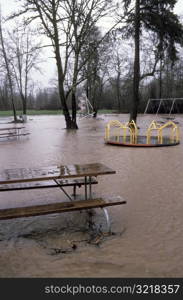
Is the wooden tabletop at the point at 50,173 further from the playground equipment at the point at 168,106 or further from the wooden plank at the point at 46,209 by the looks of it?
the playground equipment at the point at 168,106

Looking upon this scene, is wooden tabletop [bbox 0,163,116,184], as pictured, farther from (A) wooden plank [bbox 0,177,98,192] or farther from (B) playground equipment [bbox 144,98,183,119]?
(B) playground equipment [bbox 144,98,183,119]

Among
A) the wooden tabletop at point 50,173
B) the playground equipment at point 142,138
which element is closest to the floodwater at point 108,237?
the wooden tabletop at point 50,173

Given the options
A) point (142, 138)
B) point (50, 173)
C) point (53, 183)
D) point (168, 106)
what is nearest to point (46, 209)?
point (50, 173)

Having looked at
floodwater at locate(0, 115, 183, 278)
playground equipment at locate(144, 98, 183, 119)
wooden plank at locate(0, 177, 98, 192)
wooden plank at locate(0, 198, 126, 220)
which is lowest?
floodwater at locate(0, 115, 183, 278)

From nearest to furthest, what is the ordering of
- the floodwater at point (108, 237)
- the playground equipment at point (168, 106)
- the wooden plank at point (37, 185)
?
the floodwater at point (108, 237) → the wooden plank at point (37, 185) → the playground equipment at point (168, 106)

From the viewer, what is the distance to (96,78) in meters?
35.2

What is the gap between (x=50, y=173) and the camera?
13.6 ft

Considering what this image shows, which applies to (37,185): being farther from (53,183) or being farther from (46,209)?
(46,209)

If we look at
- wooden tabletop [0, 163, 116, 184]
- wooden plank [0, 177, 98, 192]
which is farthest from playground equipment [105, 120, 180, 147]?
wooden tabletop [0, 163, 116, 184]

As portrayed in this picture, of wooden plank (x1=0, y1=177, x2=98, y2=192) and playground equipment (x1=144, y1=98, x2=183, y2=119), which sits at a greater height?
playground equipment (x1=144, y1=98, x2=183, y2=119)

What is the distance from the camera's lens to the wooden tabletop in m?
3.86

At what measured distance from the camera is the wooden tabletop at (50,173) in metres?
3.86

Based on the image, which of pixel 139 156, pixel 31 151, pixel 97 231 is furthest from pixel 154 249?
pixel 31 151

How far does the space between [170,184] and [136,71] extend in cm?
1321
